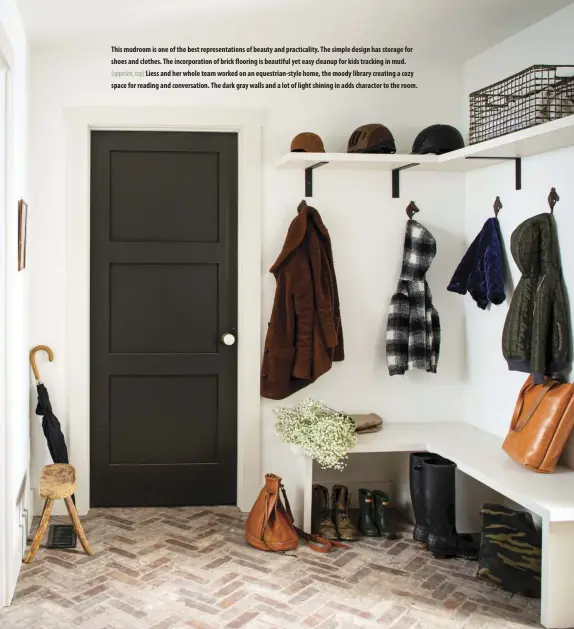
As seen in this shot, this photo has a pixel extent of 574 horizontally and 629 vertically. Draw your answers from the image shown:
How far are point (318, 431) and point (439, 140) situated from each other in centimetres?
159

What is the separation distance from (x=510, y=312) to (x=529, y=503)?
95cm

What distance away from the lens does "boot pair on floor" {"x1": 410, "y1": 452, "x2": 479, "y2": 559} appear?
384 centimetres

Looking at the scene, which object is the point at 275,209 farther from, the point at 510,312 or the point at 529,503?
the point at 529,503

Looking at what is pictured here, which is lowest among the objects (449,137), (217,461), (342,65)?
(217,461)

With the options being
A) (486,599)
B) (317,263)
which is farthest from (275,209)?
(486,599)

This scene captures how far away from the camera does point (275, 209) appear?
14.5 ft

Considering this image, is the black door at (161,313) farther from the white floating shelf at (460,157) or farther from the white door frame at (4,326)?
the white door frame at (4,326)

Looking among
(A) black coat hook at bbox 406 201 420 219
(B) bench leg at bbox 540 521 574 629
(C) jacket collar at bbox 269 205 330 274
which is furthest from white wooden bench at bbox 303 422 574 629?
(A) black coat hook at bbox 406 201 420 219

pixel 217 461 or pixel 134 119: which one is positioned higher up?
pixel 134 119

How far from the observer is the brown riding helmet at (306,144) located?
13.6 ft

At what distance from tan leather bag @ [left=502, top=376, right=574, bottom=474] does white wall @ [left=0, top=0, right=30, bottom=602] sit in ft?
7.04

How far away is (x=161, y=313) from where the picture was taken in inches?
175

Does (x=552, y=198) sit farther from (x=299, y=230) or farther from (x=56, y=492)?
(x=56, y=492)

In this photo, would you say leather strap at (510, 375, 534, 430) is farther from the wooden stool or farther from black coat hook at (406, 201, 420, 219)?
the wooden stool
